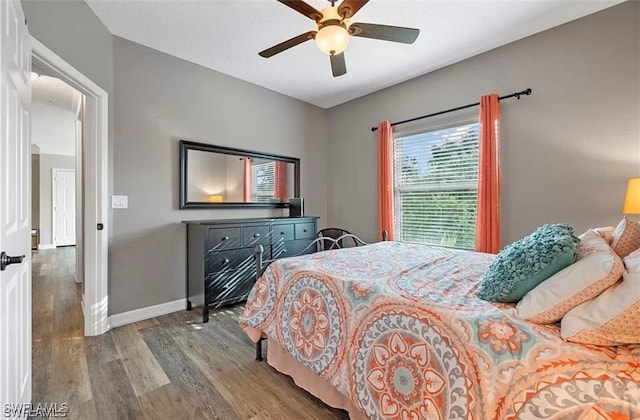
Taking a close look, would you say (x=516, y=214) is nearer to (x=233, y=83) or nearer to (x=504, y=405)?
(x=504, y=405)

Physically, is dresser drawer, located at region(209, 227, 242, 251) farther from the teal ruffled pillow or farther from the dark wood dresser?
the teal ruffled pillow

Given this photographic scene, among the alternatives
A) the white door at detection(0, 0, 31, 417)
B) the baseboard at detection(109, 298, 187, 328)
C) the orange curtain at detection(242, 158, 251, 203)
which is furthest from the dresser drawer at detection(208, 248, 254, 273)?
the white door at detection(0, 0, 31, 417)

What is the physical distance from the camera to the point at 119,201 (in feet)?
8.70

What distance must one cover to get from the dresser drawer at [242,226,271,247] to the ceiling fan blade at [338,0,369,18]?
2148 mm

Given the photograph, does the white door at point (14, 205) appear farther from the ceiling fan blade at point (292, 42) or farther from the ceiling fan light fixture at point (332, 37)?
the ceiling fan light fixture at point (332, 37)

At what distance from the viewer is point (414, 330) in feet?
3.66

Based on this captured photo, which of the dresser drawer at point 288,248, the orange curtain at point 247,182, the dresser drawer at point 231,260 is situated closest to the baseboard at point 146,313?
the dresser drawer at point 231,260

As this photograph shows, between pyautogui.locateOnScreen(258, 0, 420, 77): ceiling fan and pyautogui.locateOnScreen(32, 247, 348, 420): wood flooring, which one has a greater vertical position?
pyautogui.locateOnScreen(258, 0, 420, 77): ceiling fan

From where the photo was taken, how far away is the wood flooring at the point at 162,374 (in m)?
1.56

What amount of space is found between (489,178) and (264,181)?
2.63m

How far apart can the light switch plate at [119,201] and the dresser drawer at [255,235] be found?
3.68ft

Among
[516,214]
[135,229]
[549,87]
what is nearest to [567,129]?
[549,87]

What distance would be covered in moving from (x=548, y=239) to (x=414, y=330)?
27.1 inches

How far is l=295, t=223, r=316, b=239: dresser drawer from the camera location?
142 inches
